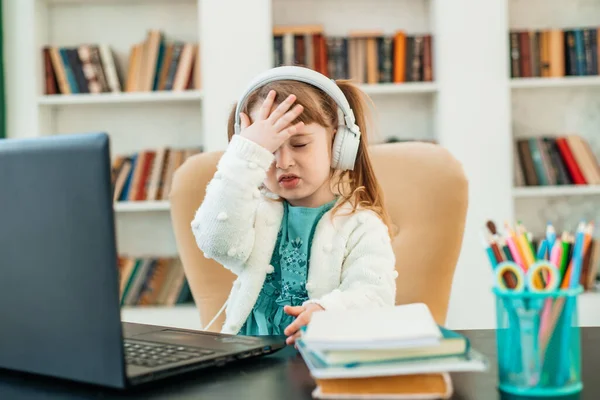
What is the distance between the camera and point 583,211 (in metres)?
3.31

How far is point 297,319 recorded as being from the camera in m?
0.94

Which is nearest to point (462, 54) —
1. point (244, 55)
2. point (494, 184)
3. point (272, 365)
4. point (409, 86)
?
point (409, 86)

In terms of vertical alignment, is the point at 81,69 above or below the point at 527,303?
above

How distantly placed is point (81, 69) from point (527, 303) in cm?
283

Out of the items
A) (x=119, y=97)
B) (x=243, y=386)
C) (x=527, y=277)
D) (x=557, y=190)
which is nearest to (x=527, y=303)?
(x=527, y=277)

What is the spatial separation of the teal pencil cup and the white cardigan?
18.9 inches

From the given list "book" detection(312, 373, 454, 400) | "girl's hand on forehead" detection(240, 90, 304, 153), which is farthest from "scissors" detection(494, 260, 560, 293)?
"girl's hand on forehead" detection(240, 90, 304, 153)

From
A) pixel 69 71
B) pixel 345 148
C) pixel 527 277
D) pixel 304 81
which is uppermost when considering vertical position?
pixel 69 71

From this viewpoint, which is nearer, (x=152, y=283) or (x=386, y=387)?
(x=386, y=387)

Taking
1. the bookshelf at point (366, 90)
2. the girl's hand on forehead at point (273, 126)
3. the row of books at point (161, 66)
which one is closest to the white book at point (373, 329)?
the girl's hand on forehead at point (273, 126)

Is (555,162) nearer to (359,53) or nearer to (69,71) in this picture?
(359,53)

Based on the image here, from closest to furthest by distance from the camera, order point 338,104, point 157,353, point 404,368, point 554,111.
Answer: point 404,368 < point 157,353 < point 338,104 < point 554,111

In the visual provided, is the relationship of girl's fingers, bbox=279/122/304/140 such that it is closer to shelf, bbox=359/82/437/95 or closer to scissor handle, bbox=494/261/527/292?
scissor handle, bbox=494/261/527/292

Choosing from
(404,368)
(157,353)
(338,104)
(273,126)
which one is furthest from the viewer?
(338,104)
